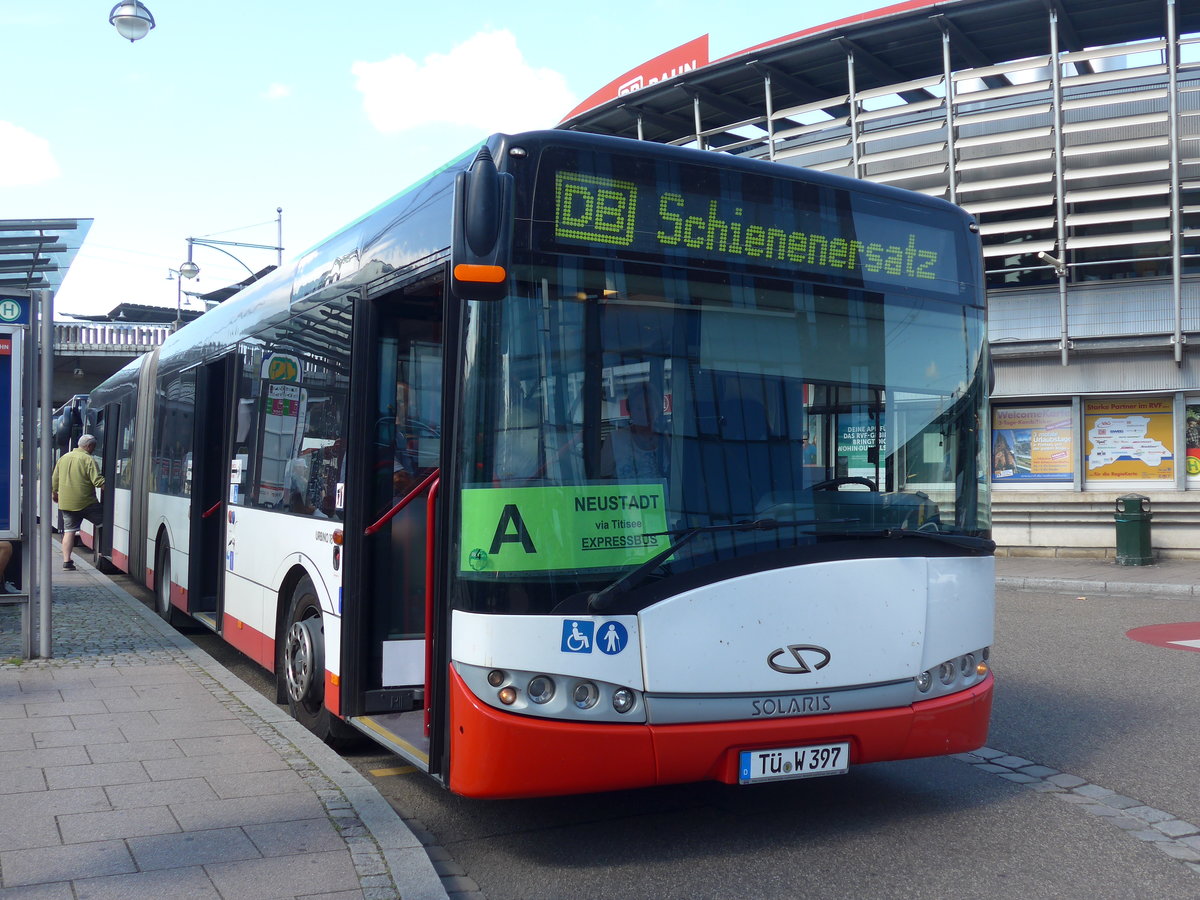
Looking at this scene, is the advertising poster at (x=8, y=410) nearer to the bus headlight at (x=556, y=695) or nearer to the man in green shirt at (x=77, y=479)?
the bus headlight at (x=556, y=695)

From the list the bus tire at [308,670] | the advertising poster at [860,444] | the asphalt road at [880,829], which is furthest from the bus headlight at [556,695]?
the bus tire at [308,670]

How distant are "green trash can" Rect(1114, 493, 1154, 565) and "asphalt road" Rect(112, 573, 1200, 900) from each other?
10.7m

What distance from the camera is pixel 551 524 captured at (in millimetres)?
4508

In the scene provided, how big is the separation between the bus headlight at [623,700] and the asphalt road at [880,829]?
38cm

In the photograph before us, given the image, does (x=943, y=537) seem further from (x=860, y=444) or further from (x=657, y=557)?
(x=657, y=557)

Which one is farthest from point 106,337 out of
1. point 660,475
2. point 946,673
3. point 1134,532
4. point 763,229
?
point 946,673

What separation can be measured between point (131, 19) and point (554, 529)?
12.8 metres

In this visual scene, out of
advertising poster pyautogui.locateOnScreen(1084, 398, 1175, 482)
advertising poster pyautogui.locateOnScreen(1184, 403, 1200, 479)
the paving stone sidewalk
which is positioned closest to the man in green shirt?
the paving stone sidewalk

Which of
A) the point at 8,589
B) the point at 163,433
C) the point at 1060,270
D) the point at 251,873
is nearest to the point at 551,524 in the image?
the point at 251,873

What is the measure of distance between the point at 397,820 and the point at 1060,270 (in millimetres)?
16923

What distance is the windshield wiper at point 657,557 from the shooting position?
4.47 m

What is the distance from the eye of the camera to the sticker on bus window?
4480 mm

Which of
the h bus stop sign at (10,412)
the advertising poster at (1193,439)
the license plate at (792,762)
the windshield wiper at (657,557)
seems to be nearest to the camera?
the windshield wiper at (657,557)

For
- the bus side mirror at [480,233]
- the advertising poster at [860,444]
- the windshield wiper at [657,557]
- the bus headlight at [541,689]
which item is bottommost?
the bus headlight at [541,689]
